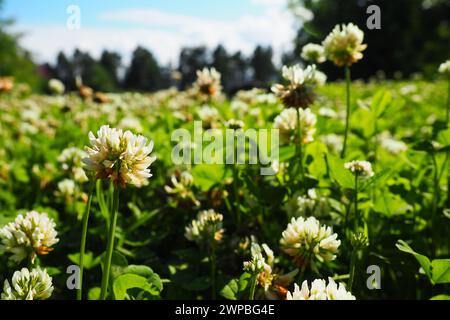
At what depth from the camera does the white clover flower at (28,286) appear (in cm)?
94

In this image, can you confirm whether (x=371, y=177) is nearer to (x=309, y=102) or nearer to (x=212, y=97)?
(x=309, y=102)

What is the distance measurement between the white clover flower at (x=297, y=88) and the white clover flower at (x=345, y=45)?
0.47ft

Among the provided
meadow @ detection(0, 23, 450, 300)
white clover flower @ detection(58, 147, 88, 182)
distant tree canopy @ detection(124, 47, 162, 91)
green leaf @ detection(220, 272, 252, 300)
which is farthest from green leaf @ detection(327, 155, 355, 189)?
distant tree canopy @ detection(124, 47, 162, 91)

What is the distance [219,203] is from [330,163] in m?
0.44

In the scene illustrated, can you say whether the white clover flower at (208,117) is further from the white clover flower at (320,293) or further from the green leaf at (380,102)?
the white clover flower at (320,293)

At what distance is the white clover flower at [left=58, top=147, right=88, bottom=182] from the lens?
1.89 metres

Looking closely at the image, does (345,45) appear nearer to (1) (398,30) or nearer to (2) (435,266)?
(2) (435,266)

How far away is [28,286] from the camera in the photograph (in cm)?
96

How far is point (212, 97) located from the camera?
2162 mm

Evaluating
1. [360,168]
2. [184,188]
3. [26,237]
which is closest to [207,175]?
[184,188]

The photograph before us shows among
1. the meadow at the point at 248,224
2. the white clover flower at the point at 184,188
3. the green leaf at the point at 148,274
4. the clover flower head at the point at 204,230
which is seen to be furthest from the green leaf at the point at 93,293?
the white clover flower at the point at 184,188

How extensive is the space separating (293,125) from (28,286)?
900mm
